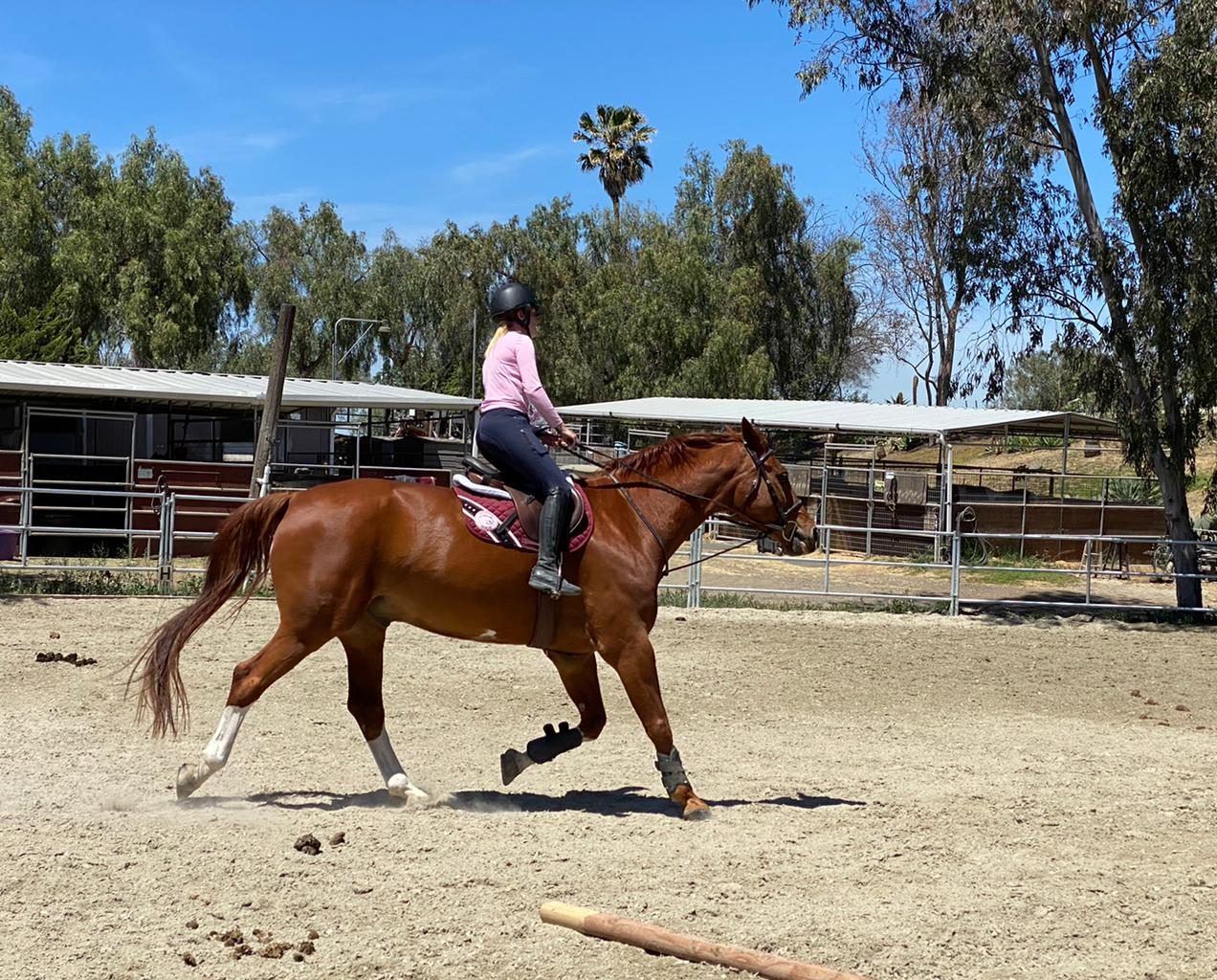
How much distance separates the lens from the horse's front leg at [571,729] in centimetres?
604

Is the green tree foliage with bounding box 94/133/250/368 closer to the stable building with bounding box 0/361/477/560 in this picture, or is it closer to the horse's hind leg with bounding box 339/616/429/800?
the stable building with bounding box 0/361/477/560

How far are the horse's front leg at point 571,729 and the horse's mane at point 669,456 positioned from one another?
1014mm

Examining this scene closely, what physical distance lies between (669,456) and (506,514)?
1.03m

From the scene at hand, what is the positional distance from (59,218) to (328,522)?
36.2 meters

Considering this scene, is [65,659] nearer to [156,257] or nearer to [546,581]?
[546,581]

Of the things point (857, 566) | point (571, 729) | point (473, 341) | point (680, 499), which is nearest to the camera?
point (571, 729)

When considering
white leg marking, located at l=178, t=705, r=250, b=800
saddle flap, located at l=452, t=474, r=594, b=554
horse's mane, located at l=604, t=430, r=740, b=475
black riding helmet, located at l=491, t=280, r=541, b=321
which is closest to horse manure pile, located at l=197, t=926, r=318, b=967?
white leg marking, located at l=178, t=705, r=250, b=800

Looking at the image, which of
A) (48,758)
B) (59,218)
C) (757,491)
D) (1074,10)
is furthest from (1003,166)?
(59,218)

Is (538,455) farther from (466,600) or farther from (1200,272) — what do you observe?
(1200,272)

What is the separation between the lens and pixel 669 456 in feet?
21.1

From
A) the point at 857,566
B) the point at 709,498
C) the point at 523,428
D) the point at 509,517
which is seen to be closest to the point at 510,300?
the point at 523,428

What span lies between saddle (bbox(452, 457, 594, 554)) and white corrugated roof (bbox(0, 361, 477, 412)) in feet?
46.2

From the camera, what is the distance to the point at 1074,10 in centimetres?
1538

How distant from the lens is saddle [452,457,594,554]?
19.1 ft
